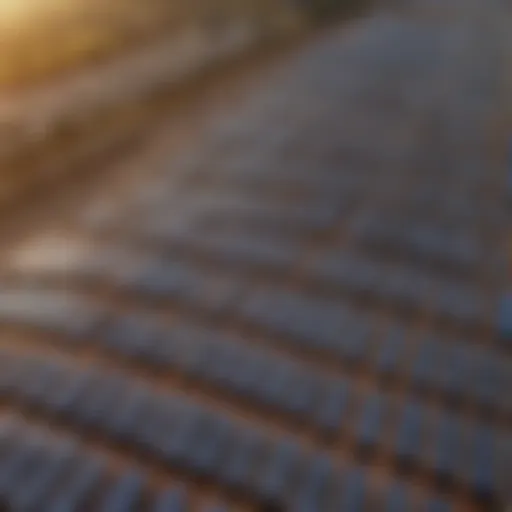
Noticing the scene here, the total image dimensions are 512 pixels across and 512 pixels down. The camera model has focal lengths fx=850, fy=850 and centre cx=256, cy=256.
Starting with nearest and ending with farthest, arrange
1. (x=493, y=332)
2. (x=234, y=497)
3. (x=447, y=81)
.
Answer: (x=234, y=497), (x=493, y=332), (x=447, y=81)

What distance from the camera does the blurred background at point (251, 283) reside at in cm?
49

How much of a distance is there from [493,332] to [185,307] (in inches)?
8.6

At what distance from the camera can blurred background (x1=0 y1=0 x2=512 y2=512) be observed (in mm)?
486

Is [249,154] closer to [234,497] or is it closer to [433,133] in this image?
[433,133]

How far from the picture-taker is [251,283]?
2.09ft

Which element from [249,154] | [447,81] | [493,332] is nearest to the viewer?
[493,332]

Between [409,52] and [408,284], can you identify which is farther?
[409,52]

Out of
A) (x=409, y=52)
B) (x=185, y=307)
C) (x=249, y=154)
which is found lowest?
(x=185, y=307)

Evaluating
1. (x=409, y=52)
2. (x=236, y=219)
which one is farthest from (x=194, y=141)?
(x=409, y=52)

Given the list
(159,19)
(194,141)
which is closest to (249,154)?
(194,141)

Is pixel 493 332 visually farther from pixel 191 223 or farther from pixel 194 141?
pixel 194 141

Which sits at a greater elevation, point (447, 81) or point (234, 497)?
point (447, 81)

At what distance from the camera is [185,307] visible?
23.8 inches

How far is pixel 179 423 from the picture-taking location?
508 mm
